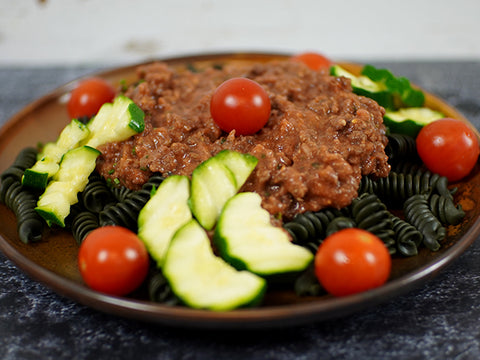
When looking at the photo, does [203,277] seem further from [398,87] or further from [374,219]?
[398,87]

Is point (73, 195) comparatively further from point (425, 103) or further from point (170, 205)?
point (425, 103)

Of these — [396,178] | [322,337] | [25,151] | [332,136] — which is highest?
[332,136]

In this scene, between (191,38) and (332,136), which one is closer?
(332,136)

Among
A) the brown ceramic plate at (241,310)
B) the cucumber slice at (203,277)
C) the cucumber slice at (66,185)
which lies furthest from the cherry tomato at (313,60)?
the cucumber slice at (203,277)

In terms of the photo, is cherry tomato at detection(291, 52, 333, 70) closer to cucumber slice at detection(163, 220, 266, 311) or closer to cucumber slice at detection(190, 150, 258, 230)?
cucumber slice at detection(190, 150, 258, 230)

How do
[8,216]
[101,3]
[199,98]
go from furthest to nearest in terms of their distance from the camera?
[101,3]
[199,98]
[8,216]

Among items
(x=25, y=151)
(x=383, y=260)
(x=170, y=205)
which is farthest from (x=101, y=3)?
(x=383, y=260)

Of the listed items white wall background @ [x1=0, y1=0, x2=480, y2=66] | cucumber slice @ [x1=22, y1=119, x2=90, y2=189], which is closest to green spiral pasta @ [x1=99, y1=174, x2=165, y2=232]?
cucumber slice @ [x1=22, y1=119, x2=90, y2=189]

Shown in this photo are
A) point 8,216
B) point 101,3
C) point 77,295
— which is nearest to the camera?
point 77,295
